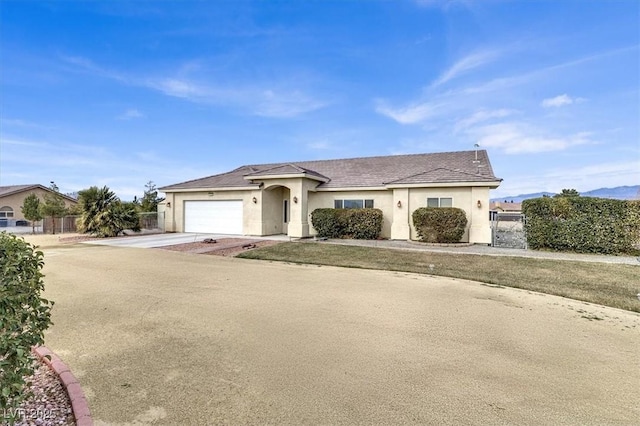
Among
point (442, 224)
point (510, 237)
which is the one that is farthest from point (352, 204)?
point (510, 237)

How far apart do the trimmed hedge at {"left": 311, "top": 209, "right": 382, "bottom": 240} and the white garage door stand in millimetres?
5592

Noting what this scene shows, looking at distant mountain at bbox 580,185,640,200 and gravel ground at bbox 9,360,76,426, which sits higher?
distant mountain at bbox 580,185,640,200

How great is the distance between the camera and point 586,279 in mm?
8859

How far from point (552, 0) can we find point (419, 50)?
6765mm

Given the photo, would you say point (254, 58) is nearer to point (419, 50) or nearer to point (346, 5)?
point (346, 5)

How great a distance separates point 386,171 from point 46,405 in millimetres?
19263

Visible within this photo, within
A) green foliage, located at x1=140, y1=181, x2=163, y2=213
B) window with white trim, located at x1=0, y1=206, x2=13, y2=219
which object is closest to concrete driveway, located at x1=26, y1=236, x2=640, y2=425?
green foliage, located at x1=140, y1=181, x2=163, y2=213

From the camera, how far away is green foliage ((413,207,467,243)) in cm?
1534

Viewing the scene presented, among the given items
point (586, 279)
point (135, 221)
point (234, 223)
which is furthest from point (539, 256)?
point (135, 221)

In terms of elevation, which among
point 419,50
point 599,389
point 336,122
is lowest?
point 599,389

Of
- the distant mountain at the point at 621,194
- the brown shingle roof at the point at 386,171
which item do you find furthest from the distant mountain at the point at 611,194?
the brown shingle roof at the point at 386,171

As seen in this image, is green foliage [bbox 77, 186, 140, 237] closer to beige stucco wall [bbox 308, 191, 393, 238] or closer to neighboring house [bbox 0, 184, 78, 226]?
beige stucco wall [bbox 308, 191, 393, 238]

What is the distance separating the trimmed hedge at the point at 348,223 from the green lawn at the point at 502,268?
334 cm

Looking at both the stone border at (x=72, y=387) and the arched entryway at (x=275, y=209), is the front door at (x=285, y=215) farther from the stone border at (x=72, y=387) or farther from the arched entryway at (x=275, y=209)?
the stone border at (x=72, y=387)
